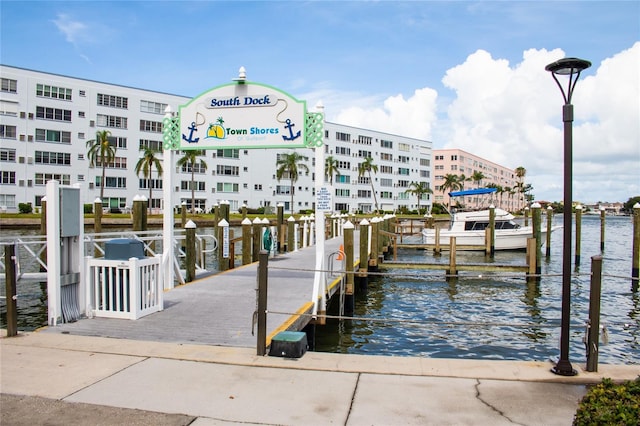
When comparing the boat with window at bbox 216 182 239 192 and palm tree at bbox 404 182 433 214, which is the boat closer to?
window at bbox 216 182 239 192

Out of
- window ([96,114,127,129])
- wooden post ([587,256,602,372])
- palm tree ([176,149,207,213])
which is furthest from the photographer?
palm tree ([176,149,207,213])

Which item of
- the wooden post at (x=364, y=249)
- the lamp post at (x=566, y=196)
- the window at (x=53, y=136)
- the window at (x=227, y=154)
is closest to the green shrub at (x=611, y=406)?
the lamp post at (x=566, y=196)

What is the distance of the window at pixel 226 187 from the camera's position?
243 feet

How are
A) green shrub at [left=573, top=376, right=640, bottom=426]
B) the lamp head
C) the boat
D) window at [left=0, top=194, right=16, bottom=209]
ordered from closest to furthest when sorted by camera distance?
green shrub at [left=573, top=376, right=640, bottom=426], the lamp head, the boat, window at [left=0, top=194, right=16, bottom=209]

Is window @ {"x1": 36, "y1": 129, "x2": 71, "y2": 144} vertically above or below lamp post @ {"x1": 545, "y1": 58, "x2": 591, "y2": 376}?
above

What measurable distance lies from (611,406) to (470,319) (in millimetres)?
11810

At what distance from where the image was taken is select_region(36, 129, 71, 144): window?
57.0 metres

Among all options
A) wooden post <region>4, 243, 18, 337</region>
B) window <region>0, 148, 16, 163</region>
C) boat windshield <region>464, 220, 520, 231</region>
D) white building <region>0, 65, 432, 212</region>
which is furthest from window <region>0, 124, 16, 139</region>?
wooden post <region>4, 243, 18, 337</region>

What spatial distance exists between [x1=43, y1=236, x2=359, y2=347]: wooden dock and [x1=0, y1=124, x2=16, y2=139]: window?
51.4m

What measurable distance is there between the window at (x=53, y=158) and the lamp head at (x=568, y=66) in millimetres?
61217

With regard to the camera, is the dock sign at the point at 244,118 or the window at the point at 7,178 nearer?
the dock sign at the point at 244,118

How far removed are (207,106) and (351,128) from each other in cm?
8378

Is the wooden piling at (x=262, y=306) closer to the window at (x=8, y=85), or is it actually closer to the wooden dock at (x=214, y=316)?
the wooden dock at (x=214, y=316)

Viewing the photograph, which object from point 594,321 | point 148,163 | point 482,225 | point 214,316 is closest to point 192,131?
point 214,316
